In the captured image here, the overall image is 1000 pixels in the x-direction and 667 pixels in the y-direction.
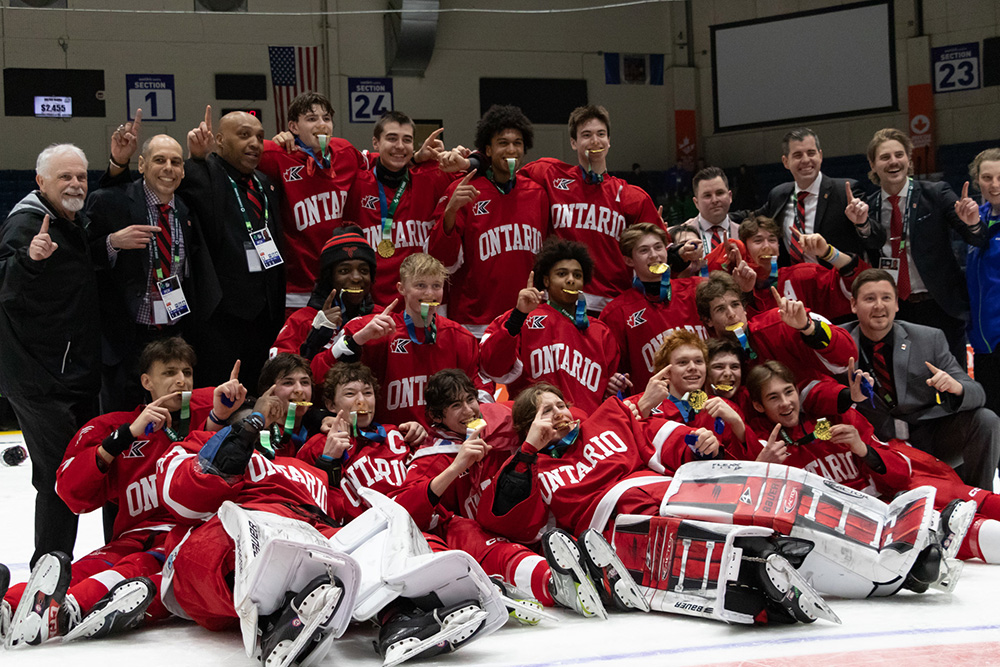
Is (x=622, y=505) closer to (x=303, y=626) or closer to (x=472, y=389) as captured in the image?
(x=472, y=389)

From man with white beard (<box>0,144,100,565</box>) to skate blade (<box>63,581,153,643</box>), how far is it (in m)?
1.02

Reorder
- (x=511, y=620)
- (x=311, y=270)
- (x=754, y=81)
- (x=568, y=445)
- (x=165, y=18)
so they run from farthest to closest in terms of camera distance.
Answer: (x=754, y=81) → (x=165, y=18) → (x=311, y=270) → (x=568, y=445) → (x=511, y=620)

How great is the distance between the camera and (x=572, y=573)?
11.1 feet

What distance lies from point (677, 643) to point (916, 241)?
314 cm

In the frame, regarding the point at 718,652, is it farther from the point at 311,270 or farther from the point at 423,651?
the point at 311,270

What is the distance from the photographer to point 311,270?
5230mm

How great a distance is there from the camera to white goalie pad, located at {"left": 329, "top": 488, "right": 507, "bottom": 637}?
3.04 meters

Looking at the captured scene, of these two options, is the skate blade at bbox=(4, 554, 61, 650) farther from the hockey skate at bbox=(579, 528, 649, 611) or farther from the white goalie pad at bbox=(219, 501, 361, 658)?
the hockey skate at bbox=(579, 528, 649, 611)

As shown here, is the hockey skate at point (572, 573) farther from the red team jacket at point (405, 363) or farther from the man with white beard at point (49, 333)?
the man with white beard at point (49, 333)

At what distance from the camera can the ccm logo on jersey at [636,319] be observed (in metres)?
4.91

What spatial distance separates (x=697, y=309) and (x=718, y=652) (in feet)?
7.39

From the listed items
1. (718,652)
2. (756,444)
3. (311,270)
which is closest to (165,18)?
(311,270)

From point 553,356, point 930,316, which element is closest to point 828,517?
point 553,356

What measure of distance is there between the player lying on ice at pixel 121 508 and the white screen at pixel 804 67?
501 inches
